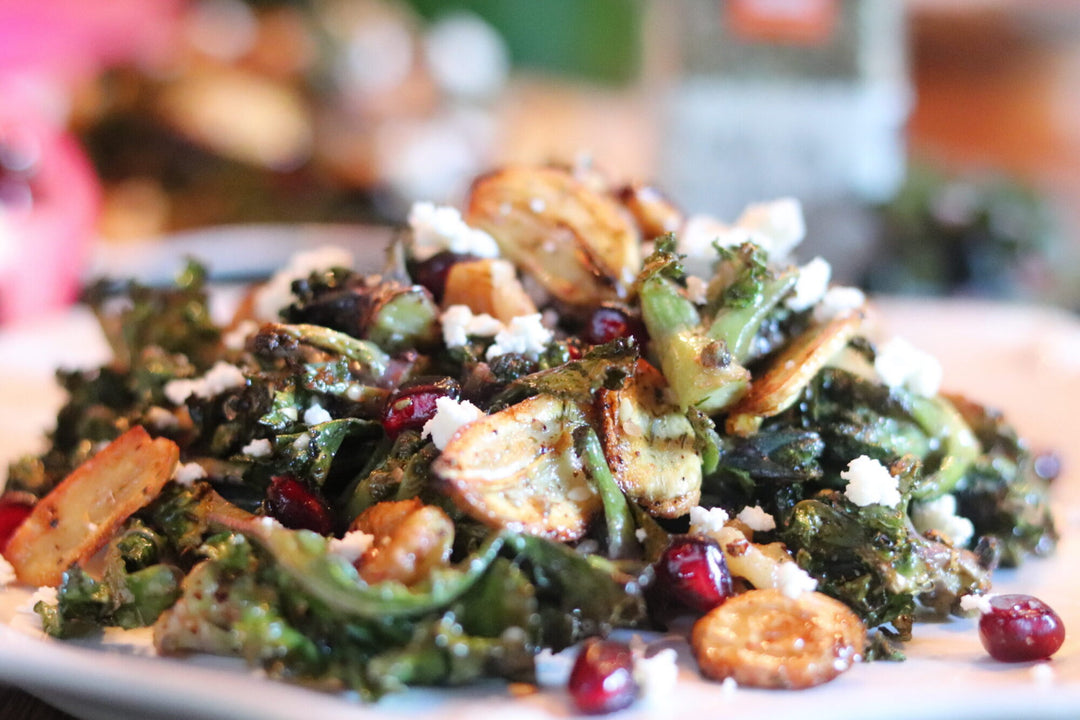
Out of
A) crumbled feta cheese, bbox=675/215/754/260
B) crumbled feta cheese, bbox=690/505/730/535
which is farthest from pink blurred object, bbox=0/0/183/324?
crumbled feta cheese, bbox=690/505/730/535

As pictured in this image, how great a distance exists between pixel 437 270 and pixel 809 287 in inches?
28.6

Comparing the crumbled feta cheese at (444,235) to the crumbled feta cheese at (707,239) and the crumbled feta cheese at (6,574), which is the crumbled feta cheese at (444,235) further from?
the crumbled feta cheese at (6,574)

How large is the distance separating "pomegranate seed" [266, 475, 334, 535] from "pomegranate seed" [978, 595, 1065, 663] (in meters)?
1.01

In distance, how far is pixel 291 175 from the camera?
617cm

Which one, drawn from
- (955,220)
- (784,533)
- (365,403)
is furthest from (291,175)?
(784,533)

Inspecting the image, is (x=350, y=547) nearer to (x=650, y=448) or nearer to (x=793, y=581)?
(x=650, y=448)

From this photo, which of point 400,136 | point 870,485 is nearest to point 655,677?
point 870,485

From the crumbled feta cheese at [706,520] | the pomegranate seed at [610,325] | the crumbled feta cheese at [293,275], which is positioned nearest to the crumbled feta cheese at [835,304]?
the pomegranate seed at [610,325]

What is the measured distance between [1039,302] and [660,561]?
4.38m

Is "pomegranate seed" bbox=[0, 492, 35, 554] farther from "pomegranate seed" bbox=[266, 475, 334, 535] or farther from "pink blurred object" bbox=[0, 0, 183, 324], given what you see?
"pink blurred object" bbox=[0, 0, 183, 324]

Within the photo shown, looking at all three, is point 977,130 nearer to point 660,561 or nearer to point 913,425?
point 913,425

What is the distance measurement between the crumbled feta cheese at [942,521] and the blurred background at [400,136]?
248 cm

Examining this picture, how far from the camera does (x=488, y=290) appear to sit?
1.92 m

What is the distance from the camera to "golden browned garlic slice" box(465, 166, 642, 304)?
1.99m
